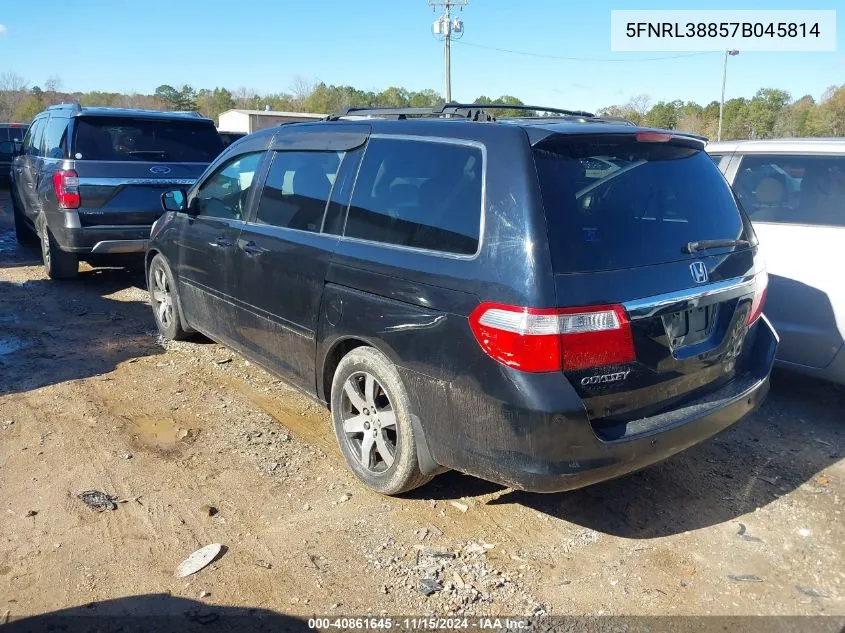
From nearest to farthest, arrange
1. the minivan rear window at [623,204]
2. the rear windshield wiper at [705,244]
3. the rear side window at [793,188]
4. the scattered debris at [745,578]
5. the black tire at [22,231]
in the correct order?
the minivan rear window at [623,204] → the scattered debris at [745,578] → the rear windshield wiper at [705,244] → the rear side window at [793,188] → the black tire at [22,231]

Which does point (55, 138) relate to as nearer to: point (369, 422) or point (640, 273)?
point (369, 422)

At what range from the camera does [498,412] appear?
9.19 feet

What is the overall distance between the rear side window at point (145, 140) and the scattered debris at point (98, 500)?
16.0 ft

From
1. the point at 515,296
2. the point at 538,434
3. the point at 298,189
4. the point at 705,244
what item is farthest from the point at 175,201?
the point at 705,244

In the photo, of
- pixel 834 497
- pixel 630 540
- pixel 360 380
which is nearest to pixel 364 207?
pixel 360 380

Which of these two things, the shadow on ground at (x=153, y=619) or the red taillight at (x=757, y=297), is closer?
the shadow on ground at (x=153, y=619)

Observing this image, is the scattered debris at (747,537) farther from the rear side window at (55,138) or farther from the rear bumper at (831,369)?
the rear side window at (55,138)

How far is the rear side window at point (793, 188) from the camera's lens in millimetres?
4672

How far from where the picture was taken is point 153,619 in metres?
2.70

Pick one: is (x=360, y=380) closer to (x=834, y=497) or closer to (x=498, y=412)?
(x=498, y=412)

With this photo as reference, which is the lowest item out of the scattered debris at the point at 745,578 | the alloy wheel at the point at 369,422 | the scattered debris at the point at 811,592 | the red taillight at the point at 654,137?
the scattered debris at the point at 811,592

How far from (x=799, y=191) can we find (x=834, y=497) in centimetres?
225

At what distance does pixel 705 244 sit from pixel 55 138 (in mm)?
7432

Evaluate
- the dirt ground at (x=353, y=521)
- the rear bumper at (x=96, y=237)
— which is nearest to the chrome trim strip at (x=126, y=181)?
the rear bumper at (x=96, y=237)
